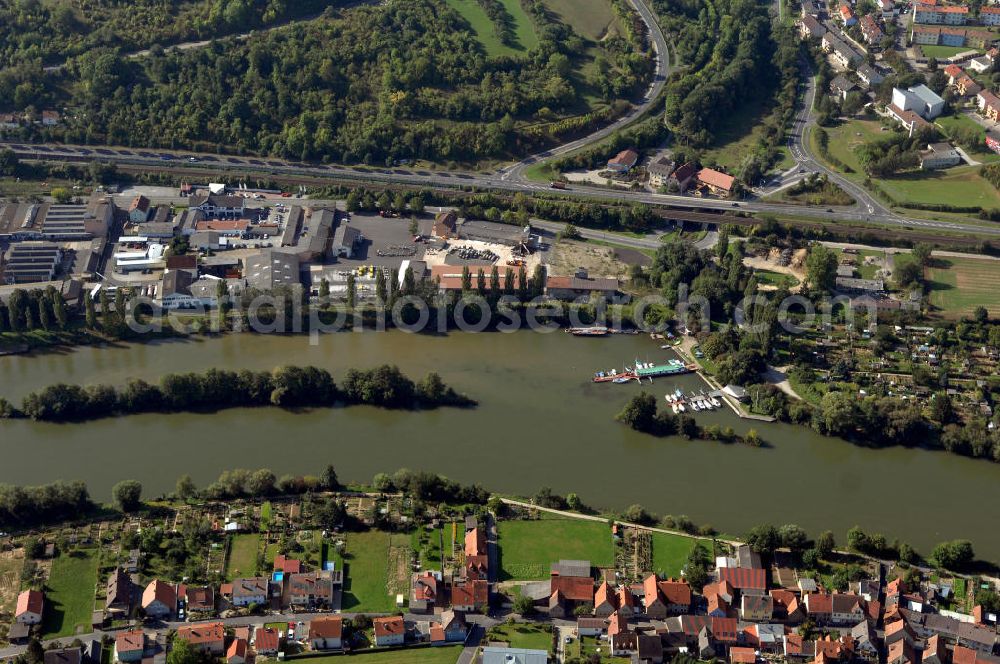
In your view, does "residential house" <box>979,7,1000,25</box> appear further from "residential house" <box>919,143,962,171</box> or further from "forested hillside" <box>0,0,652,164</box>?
"forested hillside" <box>0,0,652,164</box>

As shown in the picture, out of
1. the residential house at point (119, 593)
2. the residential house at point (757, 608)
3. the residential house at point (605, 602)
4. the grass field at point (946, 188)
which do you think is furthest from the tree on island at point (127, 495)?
the grass field at point (946, 188)

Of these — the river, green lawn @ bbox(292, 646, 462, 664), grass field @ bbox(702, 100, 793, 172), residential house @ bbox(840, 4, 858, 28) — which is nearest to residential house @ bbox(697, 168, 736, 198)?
grass field @ bbox(702, 100, 793, 172)

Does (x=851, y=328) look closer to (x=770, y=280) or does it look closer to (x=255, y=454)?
(x=770, y=280)

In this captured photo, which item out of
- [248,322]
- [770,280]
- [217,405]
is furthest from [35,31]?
[770,280]

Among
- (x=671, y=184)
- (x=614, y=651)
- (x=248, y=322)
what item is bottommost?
(x=614, y=651)

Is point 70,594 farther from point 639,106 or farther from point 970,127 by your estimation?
point 970,127

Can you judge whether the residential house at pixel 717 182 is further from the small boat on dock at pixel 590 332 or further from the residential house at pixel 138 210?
the residential house at pixel 138 210
